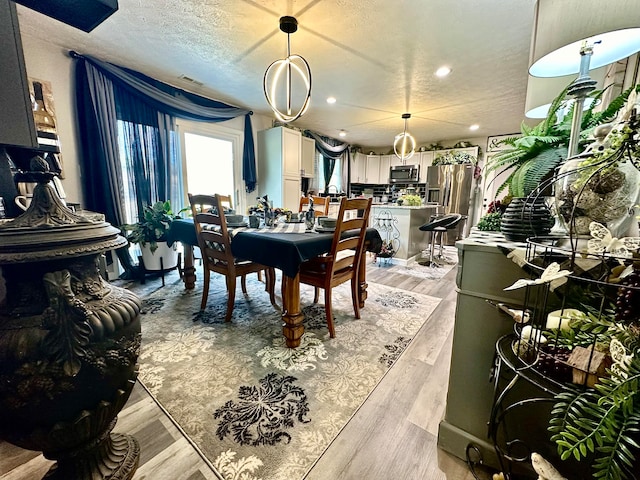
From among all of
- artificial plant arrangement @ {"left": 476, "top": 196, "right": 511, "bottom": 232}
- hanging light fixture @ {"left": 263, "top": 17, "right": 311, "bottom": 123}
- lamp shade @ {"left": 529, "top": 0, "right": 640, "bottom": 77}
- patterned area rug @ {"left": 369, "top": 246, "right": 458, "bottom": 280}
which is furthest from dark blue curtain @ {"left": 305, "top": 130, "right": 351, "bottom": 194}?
lamp shade @ {"left": 529, "top": 0, "right": 640, "bottom": 77}

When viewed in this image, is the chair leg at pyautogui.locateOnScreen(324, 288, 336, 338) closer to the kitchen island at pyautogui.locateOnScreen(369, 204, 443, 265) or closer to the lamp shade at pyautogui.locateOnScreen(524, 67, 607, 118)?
the lamp shade at pyautogui.locateOnScreen(524, 67, 607, 118)

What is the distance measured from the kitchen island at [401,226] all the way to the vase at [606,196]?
122 inches

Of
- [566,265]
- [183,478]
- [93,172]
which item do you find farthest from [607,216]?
[93,172]

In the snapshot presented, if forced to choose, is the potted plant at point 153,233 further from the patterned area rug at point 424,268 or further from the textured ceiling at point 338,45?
the patterned area rug at point 424,268

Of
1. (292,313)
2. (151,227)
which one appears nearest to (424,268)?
(292,313)

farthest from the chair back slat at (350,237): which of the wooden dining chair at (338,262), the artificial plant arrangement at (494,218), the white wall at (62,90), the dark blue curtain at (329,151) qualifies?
the dark blue curtain at (329,151)

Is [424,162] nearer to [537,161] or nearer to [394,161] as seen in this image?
[394,161]

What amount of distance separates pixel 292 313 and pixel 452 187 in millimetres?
5267

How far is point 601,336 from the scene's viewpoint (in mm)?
542

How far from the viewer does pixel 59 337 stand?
0.72 meters

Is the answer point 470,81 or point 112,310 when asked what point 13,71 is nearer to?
point 112,310

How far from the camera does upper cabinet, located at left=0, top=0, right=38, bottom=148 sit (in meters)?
0.97

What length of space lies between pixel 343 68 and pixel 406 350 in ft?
9.17

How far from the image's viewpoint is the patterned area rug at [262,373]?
1080mm
